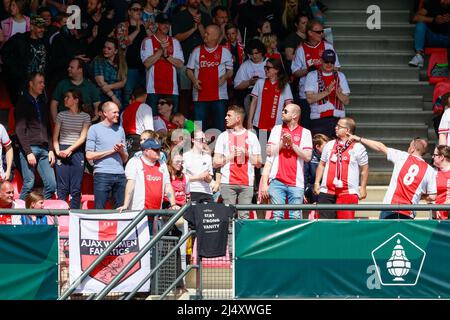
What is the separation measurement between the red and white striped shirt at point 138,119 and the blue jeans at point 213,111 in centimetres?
102

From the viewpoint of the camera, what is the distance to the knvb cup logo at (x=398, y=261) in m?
14.4

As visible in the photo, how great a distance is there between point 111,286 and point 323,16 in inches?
334

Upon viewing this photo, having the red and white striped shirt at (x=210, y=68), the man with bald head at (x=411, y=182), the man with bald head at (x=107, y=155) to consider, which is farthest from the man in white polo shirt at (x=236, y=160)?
the red and white striped shirt at (x=210, y=68)

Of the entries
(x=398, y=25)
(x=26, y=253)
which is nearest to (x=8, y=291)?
(x=26, y=253)

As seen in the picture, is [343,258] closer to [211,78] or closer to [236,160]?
[236,160]

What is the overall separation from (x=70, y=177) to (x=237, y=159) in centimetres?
236

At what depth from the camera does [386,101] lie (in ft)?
66.7

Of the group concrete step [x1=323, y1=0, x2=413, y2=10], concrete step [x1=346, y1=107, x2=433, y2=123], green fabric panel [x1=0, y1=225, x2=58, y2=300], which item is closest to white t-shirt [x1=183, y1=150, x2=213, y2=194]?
green fabric panel [x1=0, y1=225, x2=58, y2=300]

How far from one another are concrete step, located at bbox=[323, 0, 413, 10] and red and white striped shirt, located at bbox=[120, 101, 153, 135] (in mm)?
5205

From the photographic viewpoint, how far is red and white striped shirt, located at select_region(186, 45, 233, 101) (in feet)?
61.2

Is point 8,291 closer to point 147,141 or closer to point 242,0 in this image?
point 147,141

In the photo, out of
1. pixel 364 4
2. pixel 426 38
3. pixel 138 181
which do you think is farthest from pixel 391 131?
pixel 138 181

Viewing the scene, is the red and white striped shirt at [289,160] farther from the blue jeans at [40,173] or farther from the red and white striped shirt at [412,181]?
the blue jeans at [40,173]

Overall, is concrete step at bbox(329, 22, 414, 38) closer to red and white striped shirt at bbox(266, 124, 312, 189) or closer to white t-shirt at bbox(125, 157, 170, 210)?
red and white striped shirt at bbox(266, 124, 312, 189)
